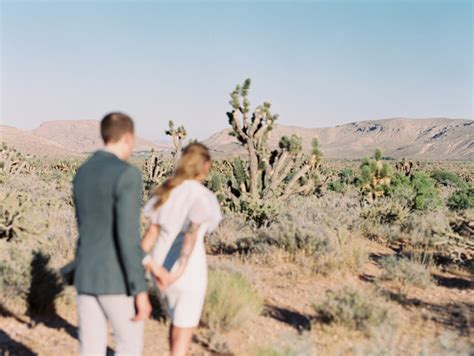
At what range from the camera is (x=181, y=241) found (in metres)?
3.29

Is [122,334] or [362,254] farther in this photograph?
[362,254]

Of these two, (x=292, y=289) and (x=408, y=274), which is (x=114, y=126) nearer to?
(x=292, y=289)

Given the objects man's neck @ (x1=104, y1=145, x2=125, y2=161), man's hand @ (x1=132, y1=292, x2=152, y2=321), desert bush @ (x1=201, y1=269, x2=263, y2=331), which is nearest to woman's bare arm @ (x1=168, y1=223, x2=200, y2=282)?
man's hand @ (x1=132, y1=292, x2=152, y2=321)

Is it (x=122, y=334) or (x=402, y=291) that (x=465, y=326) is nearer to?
(x=402, y=291)

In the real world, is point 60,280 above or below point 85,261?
below

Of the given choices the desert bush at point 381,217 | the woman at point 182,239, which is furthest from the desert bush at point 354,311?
the desert bush at point 381,217

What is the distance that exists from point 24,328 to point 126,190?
320cm

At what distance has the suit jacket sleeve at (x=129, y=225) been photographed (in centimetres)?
260

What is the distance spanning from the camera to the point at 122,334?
2.78m

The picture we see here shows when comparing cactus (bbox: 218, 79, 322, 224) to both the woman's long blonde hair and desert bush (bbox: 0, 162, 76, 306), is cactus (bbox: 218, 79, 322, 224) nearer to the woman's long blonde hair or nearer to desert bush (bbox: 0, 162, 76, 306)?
desert bush (bbox: 0, 162, 76, 306)

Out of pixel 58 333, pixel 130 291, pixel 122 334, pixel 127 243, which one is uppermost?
pixel 127 243

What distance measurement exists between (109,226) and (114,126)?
0.55 metres

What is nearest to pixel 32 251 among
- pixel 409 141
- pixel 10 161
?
pixel 10 161

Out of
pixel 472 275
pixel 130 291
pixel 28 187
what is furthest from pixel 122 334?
pixel 28 187
